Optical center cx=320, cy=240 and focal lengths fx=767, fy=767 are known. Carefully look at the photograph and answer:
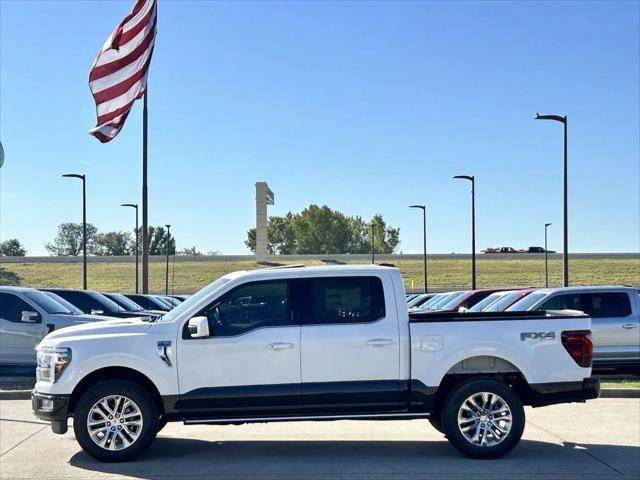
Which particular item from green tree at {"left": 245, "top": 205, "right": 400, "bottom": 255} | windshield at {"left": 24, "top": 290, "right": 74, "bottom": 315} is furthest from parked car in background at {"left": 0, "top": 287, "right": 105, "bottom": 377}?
green tree at {"left": 245, "top": 205, "right": 400, "bottom": 255}

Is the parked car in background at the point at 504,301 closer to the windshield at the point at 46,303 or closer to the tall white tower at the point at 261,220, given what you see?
the windshield at the point at 46,303

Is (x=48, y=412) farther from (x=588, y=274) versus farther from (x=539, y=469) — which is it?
(x=588, y=274)

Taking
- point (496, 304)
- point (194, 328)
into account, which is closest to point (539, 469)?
point (194, 328)

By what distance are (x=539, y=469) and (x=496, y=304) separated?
349 inches

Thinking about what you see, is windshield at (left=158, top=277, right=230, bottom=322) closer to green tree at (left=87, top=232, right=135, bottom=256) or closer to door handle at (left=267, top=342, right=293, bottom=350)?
door handle at (left=267, top=342, right=293, bottom=350)

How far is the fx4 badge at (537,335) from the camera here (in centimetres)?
793

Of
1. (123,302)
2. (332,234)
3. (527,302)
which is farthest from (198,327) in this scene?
(332,234)

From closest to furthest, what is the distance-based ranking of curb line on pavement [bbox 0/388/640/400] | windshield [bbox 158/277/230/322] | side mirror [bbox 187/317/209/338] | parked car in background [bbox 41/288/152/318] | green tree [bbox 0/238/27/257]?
side mirror [bbox 187/317/209/338], windshield [bbox 158/277/230/322], curb line on pavement [bbox 0/388/640/400], parked car in background [bbox 41/288/152/318], green tree [bbox 0/238/27/257]

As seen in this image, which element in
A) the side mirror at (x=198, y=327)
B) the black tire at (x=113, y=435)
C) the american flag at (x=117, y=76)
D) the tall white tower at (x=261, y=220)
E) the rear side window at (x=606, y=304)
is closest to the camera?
the side mirror at (x=198, y=327)

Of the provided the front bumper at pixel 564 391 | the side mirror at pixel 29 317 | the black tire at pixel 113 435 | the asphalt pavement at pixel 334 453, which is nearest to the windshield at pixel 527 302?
the asphalt pavement at pixel 334 453

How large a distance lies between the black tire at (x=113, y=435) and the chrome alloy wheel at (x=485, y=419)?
3.16 meters

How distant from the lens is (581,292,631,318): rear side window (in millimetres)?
13914

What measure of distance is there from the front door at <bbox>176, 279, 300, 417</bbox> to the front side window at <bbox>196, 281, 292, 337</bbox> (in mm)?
21

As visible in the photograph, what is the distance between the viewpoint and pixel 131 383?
25.4ft
